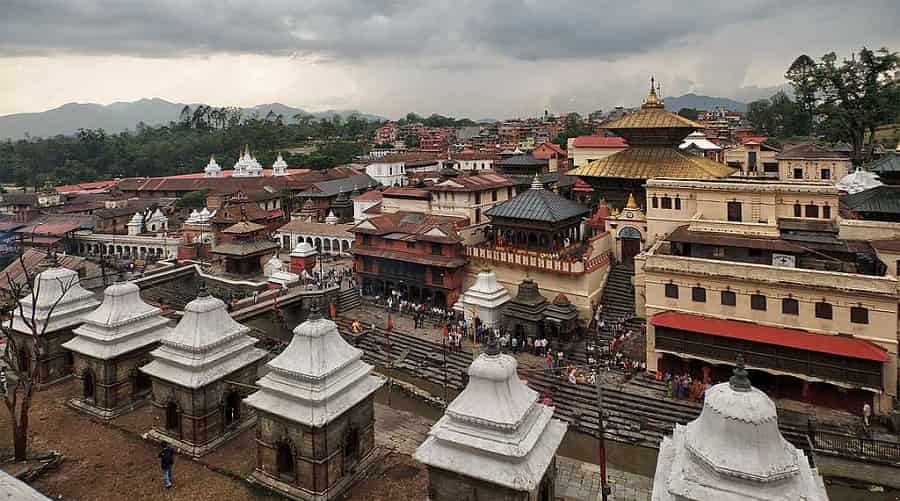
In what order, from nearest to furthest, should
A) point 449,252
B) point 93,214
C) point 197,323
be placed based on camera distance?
1. point 197,323
2. point 449,252
3. point 93,214

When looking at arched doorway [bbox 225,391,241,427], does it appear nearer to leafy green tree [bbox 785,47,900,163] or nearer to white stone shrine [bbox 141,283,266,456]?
white stone shrine [bbox 141,283,266,456]

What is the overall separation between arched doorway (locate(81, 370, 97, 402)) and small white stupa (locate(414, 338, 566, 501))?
13.2 meters

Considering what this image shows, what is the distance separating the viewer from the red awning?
60.3 ft

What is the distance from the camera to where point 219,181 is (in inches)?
2640

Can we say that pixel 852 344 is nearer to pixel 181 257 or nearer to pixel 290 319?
pixel 290 319

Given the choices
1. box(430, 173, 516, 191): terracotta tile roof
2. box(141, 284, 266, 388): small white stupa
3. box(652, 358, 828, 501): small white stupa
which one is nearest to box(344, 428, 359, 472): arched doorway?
box(141, 284, 266, 388): small white stupa

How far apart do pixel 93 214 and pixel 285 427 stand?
1913 inches

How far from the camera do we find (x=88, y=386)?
18672mm

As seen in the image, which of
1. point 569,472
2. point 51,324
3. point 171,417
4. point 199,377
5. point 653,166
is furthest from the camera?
point 653,166

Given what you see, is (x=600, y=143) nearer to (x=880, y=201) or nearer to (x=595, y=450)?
(x=880, y=201)

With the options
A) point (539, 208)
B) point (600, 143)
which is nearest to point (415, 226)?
point (539, 208)

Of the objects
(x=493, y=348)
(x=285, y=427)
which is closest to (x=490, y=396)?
(x=493, y=348)

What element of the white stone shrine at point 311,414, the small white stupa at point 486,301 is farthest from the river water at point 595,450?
the white stone shrine at point 311,414

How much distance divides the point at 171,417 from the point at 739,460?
49.6 feet
